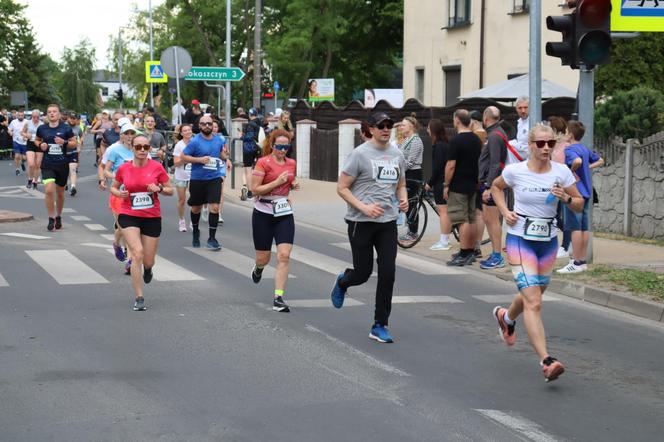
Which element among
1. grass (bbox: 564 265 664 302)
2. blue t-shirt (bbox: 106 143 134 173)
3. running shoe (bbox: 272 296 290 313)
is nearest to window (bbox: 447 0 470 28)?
blue t-shirt (bbox: 106 143 134 173)

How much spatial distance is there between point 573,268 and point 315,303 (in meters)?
3.60

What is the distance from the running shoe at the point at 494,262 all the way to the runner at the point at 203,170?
3.76 meters

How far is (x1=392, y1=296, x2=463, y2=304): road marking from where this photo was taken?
1124cm

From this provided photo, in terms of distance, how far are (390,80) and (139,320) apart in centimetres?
5002

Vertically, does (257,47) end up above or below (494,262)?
above

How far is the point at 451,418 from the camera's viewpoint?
6566 millimetres

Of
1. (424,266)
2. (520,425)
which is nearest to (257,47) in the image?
(424,266)

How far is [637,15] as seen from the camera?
43.1 ft

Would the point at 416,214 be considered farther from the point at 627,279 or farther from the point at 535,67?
the point at 627,279

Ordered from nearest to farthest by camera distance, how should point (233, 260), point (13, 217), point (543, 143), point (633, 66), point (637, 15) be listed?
point (543, 143) → point (637, 15) → point (233, 260) → point (13, 217) → point (633, 66)

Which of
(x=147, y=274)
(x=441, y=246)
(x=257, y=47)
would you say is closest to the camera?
(x=147, y=274)

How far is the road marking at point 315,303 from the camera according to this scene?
10.8 meters

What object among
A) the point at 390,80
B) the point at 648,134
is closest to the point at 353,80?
the point at 390,80

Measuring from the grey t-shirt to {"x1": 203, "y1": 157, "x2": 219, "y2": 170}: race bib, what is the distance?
684cm
